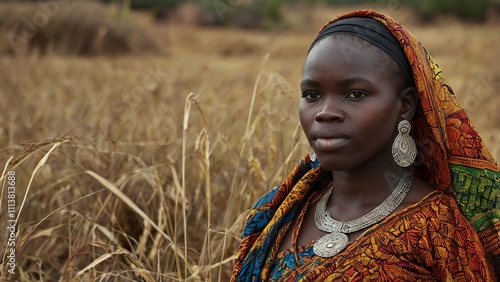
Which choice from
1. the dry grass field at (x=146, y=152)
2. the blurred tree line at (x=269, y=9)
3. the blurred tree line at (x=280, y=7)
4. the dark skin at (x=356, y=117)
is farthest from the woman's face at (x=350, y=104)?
the blurred tree line at (x=280, y=7)

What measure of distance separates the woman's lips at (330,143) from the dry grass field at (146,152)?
0.57 meters

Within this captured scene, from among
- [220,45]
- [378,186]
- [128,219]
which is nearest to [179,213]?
[128,219]

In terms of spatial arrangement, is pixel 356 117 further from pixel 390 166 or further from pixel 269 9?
pixel 269 9

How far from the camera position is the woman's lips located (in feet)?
5.38

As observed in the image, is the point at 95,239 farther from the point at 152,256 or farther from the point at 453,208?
the point at 453,208

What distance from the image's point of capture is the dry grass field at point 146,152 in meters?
2.37

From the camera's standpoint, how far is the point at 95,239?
8.22ft

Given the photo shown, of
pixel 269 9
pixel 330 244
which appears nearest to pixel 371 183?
pixel 330 244

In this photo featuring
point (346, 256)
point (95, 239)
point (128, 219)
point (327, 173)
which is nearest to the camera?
point (346, 256)

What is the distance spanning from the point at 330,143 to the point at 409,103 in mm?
203

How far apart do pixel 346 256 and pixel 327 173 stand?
0.36m

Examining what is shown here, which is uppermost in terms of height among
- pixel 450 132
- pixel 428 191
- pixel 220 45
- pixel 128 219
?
pixel 450 132

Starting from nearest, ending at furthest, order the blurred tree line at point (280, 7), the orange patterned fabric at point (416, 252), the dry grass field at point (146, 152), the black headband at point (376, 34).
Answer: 1. the orange patterned fabric at point (416, 252)
2. the black headband at point (376, 34)
3. the dry grass field at point (146, 152)
4. the blurred tree line at point (280, 7)

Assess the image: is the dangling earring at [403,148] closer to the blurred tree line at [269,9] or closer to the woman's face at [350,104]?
the woman's face at [350,104]
